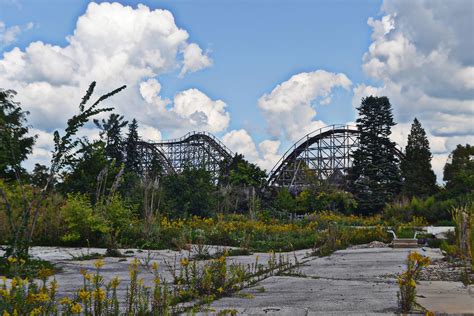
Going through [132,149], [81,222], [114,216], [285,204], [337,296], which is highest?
[132,149]

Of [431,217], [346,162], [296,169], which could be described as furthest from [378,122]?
[431,217]

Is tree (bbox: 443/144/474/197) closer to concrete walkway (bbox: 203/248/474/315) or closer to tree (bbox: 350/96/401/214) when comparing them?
tree (bbox: 350/96/401/214)

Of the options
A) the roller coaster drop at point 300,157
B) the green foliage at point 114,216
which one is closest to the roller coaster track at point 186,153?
the roller coaster drop at point 300,157

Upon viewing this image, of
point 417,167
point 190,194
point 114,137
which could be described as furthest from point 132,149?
point 190,194

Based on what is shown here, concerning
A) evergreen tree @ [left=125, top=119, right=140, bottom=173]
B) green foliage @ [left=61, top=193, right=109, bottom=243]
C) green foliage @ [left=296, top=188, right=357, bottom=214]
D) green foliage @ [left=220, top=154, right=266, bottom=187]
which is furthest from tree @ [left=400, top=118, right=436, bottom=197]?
green foliage @ [left=61, top=193, right=109, bottom=243]

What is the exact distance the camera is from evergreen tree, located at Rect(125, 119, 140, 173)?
144 feet

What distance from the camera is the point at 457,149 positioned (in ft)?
120

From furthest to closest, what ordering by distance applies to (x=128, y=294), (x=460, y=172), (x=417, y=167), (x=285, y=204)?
(x=417, y=167), (x=285, y=204), (x=460, y=172), (x=128, y=294)

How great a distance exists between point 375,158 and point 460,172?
1617cm

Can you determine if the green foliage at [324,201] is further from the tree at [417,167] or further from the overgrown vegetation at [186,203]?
the tree at [417,167]

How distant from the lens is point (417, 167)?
122 feet

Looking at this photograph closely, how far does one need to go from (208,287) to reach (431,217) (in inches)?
758

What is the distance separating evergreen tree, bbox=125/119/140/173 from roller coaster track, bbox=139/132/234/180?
1.01 m

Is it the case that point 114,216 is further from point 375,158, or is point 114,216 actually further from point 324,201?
point 375,158
